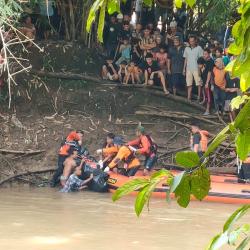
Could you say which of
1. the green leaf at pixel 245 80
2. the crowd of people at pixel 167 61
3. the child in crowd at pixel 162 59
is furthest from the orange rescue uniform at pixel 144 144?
the green leaf at pixel 245 80

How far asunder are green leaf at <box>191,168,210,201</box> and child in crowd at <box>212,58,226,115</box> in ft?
41.2

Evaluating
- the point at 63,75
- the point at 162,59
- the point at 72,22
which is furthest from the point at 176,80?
the point at 72,22

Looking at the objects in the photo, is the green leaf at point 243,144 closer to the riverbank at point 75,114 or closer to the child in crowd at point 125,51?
the riverbank at point 75,114

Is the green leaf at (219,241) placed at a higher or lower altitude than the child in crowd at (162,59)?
lower

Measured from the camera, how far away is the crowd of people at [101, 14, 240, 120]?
14.1 m

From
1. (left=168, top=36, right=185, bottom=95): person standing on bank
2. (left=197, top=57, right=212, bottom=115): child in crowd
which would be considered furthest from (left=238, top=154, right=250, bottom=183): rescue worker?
(left=168, top=36, right=185, bottom=95): person standing on bank

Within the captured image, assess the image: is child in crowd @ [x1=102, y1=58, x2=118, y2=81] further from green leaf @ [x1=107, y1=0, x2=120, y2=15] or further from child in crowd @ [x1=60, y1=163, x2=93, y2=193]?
green leaf @ [x1=107, y1=0, x2=120, y2=15]

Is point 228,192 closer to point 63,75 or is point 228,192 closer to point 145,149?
point 145,149

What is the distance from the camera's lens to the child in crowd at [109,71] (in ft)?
51.0

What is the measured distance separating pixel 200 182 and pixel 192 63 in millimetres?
13487

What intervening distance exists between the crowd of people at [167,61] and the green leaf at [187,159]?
1262cm

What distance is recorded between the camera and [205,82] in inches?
566

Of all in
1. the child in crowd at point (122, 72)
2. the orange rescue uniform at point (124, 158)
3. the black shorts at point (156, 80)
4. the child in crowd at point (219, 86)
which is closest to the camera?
the orange rescue uniform at point (124, 158)

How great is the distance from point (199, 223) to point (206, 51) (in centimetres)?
523
